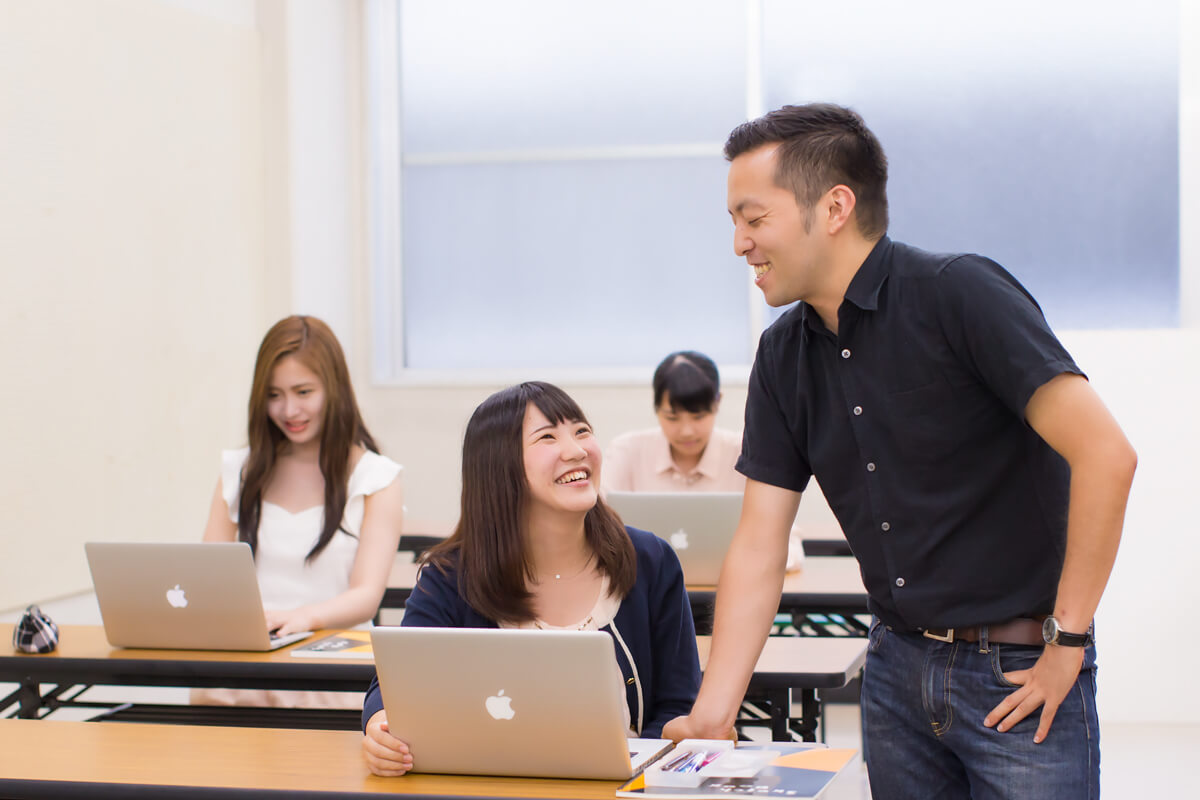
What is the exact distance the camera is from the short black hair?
358 cm

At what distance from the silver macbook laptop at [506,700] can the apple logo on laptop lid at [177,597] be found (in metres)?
0.96

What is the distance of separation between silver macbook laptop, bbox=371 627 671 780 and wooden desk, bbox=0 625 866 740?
0.71m

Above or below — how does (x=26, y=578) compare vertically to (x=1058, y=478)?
below

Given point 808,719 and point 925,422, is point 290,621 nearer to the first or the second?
point 808,719

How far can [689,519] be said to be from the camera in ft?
9.89


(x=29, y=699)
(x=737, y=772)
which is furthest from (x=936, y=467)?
(x=29, y=699)

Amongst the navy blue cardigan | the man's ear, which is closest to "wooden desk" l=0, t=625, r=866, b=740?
the navy blue cardigan

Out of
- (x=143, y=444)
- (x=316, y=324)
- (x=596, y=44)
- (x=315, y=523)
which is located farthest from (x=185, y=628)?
(x=596, y=44)

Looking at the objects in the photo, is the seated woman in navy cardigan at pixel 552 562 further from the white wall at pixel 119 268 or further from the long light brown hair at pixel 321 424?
the white wall at pixel 119 268

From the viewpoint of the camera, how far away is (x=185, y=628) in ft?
7.90

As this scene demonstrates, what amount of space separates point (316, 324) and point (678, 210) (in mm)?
2508

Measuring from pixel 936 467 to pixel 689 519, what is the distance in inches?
61.3

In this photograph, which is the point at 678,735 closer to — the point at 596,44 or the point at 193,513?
the point at 193,513

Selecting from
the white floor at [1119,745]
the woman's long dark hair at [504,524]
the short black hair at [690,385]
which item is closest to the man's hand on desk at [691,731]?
the woman's long dark hair at [504,524]
